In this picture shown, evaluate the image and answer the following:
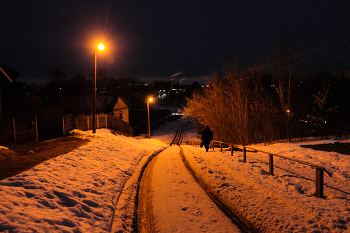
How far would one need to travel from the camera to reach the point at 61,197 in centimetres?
533

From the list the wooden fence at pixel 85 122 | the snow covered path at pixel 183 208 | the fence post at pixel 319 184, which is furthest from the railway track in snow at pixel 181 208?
the wooden fence at pixel 85 122

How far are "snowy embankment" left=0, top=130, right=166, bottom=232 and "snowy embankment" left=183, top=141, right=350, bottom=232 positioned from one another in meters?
3.31

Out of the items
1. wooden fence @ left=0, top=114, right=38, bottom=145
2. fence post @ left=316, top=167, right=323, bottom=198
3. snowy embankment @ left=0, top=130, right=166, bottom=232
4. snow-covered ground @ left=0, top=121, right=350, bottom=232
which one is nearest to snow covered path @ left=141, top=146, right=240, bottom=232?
snow-covered ground @ left=0, top=121, right=350, bottom=232

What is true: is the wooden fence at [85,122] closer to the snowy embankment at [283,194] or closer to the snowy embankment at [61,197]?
the snowy embankment at [61,197]

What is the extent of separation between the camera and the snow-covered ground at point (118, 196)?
14.1ft

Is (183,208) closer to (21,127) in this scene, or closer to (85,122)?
(21,127)

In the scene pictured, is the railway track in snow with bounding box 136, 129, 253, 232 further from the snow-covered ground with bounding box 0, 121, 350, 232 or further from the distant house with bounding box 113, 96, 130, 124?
the distant house with bounding box 113, 96, 130, 124

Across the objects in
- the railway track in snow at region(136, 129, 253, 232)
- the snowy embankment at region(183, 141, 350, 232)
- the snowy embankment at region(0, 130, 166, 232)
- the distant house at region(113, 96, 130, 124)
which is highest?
the distant house at region(113, 96, 130, 124)

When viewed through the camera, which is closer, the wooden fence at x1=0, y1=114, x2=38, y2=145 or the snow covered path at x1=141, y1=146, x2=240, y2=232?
the snow covered path at x1=141, y1=146, x2=240, y2=232

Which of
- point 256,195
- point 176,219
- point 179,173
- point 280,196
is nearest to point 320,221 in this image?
point 280,196

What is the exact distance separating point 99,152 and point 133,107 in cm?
10041

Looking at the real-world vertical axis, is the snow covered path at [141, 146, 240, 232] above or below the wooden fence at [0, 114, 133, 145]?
below

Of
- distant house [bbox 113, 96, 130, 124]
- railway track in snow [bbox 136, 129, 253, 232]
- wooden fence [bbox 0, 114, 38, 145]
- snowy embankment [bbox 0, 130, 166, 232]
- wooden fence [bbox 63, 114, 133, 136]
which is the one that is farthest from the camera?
distant house [bbox 113, 96, 130, 124]

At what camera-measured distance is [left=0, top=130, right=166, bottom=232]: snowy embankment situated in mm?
4052
